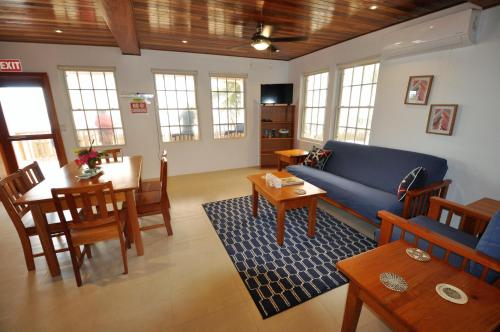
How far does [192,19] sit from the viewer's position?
8.86 feet

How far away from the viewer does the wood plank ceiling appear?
227 centimetres

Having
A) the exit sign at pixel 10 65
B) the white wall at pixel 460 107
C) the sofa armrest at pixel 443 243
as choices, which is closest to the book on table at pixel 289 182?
the sofa armrest at pixel 443 243

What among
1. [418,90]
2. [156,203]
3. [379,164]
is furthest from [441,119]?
[156,203]

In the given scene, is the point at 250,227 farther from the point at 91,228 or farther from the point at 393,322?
the point at 393,322

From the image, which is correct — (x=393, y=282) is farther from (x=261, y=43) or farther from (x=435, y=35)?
(x=435, y=35)

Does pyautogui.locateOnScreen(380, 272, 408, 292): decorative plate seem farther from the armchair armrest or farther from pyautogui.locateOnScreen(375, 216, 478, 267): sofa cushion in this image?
the armchair armrest

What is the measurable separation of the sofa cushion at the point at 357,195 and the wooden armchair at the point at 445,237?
40cm

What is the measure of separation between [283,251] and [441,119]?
7.99 feet

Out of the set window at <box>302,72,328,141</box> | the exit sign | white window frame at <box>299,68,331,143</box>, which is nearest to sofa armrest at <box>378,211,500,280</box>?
→ white window frame at <box>299,68,331,143</box>

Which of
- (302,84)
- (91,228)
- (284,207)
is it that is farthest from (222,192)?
(302,84)

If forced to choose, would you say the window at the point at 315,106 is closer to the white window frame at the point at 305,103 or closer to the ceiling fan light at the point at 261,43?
the white window frame at the point at 305,103

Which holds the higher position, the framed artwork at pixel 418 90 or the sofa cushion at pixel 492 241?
the framed artwork at pixel 418 90

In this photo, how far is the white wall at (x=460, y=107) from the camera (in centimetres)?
221

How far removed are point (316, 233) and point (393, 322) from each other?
5.21ft
